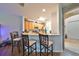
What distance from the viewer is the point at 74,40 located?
7.35 feet

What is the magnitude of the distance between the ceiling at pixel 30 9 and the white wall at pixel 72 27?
0.29 m

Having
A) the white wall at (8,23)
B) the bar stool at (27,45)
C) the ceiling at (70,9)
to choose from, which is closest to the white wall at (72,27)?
the ceiling at (70,9)

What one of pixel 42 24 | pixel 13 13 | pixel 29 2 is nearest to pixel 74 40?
pixel 42 24

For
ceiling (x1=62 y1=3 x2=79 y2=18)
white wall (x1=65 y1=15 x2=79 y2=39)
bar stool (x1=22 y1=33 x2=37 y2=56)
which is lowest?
bar stool (x1=22 y1=33 x2=37 y2=56)

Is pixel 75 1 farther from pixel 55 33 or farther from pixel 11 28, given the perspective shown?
pixel 11 28

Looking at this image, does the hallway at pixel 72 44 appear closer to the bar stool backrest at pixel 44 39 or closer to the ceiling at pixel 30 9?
the bar stool backrest at pixel 44 39

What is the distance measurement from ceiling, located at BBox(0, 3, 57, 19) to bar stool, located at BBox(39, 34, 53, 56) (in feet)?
1.17

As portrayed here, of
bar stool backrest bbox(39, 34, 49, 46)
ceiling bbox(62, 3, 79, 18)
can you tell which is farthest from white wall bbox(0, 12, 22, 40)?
ceiling bbox(62, 3, 79, 18)

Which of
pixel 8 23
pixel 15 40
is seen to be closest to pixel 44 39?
pixel 15 40

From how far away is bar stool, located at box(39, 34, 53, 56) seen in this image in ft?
7.17

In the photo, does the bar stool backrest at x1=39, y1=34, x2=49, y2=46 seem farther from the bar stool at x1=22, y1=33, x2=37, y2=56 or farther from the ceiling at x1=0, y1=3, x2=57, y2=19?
the ceiling at x1=0, y1=3, x2=57, y2=19

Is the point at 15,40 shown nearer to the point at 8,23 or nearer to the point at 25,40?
the point at 25,40

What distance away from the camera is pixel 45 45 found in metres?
2.26

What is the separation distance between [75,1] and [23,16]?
854 millimetres
